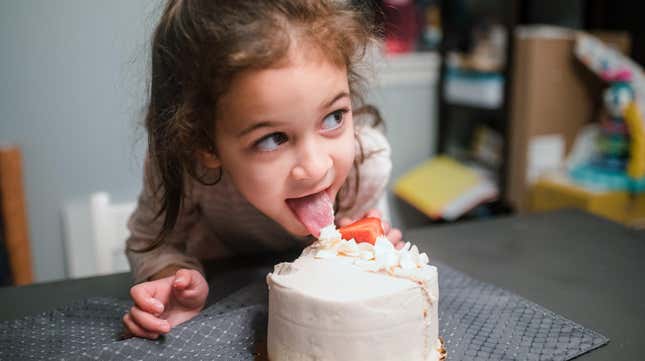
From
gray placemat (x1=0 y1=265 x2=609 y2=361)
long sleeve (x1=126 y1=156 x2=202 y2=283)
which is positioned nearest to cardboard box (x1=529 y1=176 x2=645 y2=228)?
gray placemat (x1=0 y1=265 x2=609 y2=361)

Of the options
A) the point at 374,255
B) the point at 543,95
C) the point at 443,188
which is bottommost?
the point at 443,188

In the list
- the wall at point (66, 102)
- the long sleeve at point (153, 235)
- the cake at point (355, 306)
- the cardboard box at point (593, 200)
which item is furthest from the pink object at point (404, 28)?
the cake at point (355, 306)

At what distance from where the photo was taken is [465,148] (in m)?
2.32

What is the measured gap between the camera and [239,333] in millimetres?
663

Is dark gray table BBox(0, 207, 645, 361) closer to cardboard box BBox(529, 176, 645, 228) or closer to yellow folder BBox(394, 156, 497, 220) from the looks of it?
cardboard box BBox(529, 176, 645, 228)

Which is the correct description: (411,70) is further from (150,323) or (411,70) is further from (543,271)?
(150,323)

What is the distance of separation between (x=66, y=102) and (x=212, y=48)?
117 cm

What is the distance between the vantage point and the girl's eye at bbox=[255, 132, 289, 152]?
604 mm

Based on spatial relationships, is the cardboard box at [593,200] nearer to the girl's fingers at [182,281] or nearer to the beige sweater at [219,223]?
the beige sweater at [219,223]

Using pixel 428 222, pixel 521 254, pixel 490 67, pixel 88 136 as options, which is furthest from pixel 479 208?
pixel 88 136

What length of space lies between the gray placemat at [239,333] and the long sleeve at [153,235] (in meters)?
0.07

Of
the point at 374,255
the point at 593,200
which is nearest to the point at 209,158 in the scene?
the point at 374,255

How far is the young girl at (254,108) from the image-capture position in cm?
58

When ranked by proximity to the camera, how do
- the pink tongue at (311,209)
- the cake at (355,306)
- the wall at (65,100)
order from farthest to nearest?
the wall at (65,100) < the pink tongue at (311,209) < the cake at (355,306)
